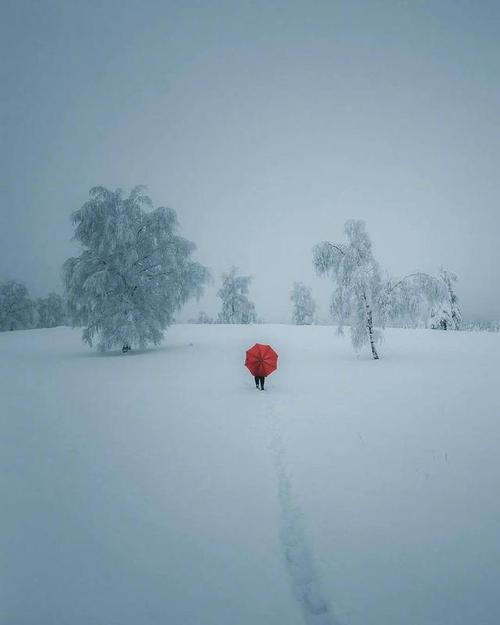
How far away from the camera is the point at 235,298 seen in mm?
47531

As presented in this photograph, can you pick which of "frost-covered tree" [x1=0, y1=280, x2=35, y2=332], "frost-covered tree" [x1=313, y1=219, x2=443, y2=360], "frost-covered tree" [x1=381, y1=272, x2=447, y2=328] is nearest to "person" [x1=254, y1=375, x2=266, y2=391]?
"frost-covered tree" [x1=313, y1=219, x2=443, y2=360]

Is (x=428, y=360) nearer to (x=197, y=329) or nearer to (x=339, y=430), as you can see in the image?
(x=339, y=430)

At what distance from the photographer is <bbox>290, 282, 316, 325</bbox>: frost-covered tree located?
53.9 metres

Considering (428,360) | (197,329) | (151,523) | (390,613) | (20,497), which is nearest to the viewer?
(390,613)

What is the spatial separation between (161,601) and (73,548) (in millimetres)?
1544

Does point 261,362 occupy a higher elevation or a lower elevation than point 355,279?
lower

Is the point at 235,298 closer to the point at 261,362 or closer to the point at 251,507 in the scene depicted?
the point at 261,362

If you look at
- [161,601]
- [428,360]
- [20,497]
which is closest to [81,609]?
[161,601]

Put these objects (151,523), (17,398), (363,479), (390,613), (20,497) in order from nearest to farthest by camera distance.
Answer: (390,613) < (151,523) < (20,497) < (363,479) < (17,398)

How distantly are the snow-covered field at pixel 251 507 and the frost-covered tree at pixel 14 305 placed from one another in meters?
44.7

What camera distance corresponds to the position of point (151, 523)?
442cm

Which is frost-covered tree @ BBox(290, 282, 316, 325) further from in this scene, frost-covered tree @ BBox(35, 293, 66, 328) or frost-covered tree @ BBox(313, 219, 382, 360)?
frost-covered tree @ BBox(35, 293, 66, 328)

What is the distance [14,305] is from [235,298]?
33.5 m

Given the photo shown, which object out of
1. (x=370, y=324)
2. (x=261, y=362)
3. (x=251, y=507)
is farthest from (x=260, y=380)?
(x=370, y=324)
